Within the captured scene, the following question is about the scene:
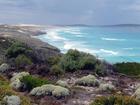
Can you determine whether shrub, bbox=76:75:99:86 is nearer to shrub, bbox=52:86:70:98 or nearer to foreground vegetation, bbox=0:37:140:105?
foreground vegetation, bbox=0:37:140:105

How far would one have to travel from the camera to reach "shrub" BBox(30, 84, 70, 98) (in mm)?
18344

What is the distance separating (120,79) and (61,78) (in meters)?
2.70

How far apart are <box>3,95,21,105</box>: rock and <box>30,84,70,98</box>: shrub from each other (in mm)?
2215

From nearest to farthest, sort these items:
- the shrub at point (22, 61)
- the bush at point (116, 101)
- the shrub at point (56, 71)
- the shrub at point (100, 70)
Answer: the bush at point (116, 101)
the shrub at point (56, 71)
the shrub at point (100, 70)
the shrub at point (22, 61)

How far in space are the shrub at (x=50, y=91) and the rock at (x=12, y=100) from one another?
2215 millimetres

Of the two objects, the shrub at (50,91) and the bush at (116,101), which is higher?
the bush at (116,101)

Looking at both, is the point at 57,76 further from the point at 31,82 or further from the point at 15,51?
the point at 15,51

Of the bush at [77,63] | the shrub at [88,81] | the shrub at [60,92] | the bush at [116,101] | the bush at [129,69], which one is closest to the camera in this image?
the bush at [116,101]

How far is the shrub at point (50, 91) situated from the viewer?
18.3 meters

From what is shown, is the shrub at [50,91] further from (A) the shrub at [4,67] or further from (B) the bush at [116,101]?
(A) the shrub at [4,67]

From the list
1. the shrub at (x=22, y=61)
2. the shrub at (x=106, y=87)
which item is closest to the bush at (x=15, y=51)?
the shrub at (x=22, y=61)

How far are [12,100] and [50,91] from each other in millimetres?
2739

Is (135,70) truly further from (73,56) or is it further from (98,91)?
(98,91)

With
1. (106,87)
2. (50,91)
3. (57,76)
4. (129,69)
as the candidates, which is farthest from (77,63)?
(50,91)
